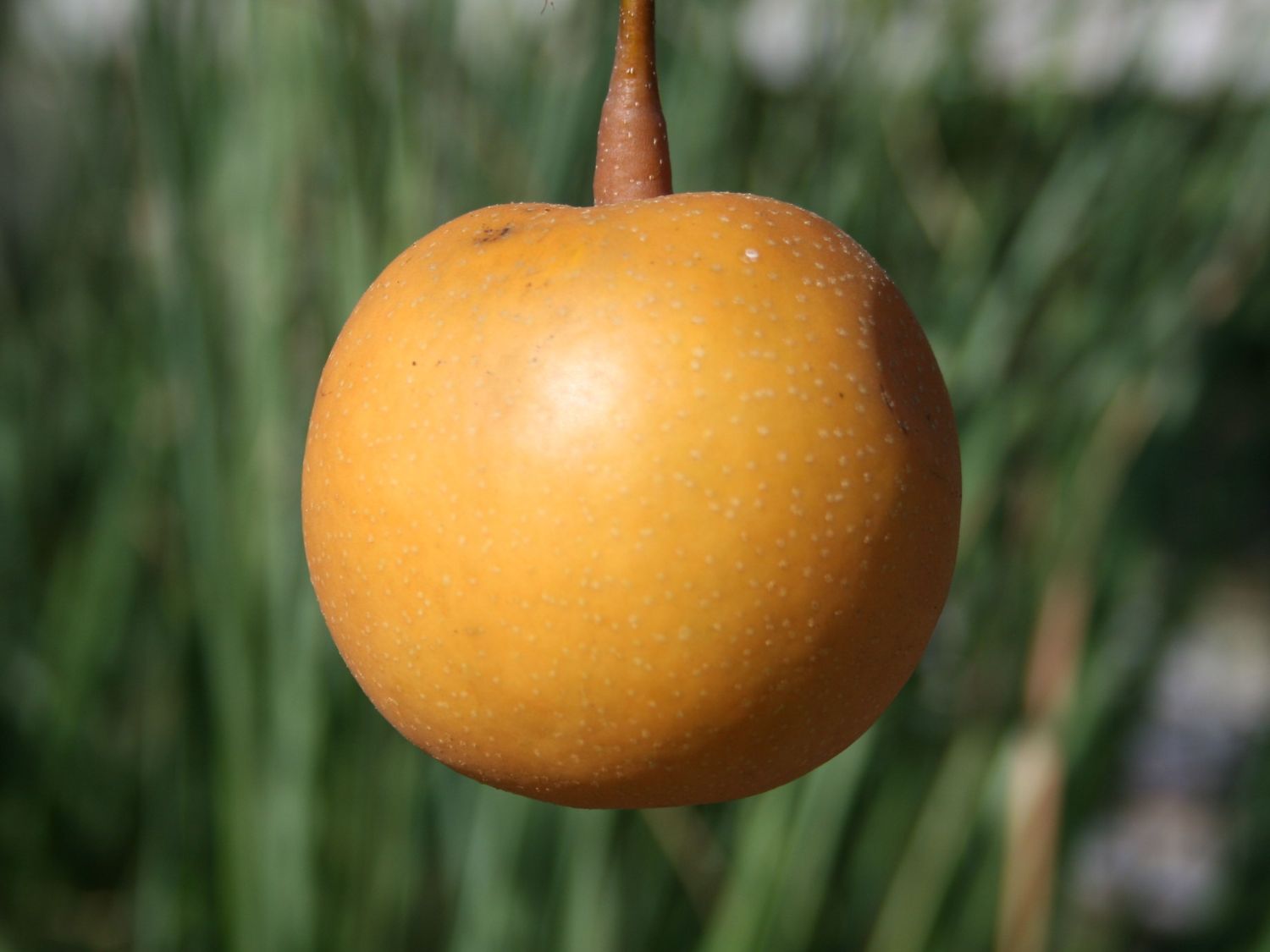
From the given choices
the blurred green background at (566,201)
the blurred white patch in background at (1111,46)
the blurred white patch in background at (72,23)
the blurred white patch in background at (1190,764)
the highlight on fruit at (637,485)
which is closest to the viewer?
the highlight on fruit at (637,485)

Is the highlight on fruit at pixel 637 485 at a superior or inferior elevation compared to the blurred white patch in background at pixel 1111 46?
inferior

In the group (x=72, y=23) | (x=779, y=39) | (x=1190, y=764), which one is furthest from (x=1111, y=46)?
(x=1190, y=764)

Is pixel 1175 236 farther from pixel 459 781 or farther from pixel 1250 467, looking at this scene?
pixel 459 781

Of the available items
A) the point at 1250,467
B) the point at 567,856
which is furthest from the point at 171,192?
the point at 1250,467

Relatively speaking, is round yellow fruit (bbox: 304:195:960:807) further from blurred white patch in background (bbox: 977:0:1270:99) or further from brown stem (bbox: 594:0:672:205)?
blurred white patch in background (bbox: 977:0:1270:99)

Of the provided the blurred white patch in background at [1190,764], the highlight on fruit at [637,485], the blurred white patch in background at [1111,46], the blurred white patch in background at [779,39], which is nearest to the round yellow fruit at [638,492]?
the highlight on fruit at [637,485]

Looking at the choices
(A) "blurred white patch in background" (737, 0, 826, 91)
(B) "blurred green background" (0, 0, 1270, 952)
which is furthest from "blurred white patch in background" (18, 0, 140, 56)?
(A) "blurred white patch in background" (737, 0, 826, 91)

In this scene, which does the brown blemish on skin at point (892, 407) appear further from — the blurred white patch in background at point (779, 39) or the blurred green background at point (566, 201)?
the blurred white patch in background at point (779, 39)
